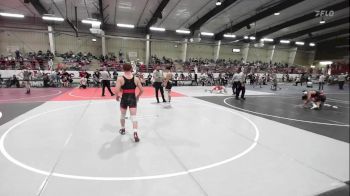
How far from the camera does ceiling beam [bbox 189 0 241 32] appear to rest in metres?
18.2

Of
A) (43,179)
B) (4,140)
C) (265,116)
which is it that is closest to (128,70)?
(43,179)

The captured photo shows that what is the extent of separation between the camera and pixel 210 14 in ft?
67.8

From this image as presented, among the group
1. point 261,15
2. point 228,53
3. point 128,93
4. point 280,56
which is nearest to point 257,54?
point 280,56

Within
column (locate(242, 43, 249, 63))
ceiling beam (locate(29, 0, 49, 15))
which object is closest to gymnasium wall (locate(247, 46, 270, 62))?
column (locate(242, 43, 249, 63))

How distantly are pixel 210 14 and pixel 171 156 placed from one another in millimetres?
19693

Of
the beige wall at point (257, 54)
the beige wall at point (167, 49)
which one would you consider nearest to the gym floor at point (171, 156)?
the beige wall at point (167, 49)

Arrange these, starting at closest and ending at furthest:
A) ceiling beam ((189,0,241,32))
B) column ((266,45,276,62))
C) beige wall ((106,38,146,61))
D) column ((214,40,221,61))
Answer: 1. ceiling beam ((189,0,241,32))
2. beige wall ((106,38,146,61))
3. column ((214,40,221,61))
4. column ((266,45,276,62))

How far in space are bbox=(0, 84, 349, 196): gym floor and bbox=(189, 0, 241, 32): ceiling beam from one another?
48.2 feet

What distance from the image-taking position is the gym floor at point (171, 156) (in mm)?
2750

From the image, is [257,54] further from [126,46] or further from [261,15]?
[126,46]

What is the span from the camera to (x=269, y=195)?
2639mm

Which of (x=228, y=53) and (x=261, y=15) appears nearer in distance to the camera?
(x=261, y=15)

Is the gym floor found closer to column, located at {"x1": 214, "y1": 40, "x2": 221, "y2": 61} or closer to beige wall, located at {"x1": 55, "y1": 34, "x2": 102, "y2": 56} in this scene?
beige wall, located at {"x1": 55, "y1": 34, "x2": 102, "y2": 56}

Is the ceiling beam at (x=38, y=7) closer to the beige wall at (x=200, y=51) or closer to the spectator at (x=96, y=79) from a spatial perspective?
the spectator at (x=96, y=79)
